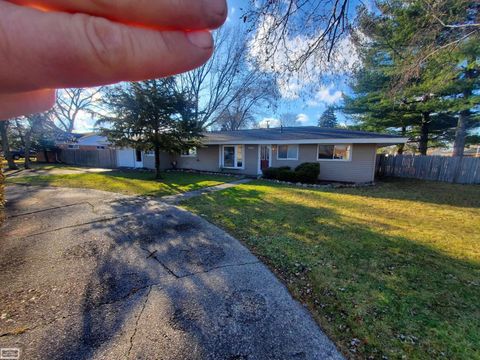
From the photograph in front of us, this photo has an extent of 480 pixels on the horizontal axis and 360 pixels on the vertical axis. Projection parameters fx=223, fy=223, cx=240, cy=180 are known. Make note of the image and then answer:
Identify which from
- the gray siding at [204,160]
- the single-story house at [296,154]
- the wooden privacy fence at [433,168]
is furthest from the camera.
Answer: the gray siding at [204,160]

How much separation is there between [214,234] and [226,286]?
1.85 meters

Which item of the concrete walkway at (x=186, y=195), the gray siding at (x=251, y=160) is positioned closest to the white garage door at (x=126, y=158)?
the gray siding at (x=251, y=160)

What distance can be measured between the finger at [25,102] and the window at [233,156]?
604 inches

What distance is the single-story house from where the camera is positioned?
1206 cm

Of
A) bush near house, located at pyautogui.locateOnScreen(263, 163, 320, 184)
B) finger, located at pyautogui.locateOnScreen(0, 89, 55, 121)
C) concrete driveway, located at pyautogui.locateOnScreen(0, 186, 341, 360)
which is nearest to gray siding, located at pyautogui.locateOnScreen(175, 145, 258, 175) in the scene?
bush near house, located at pyautogui.locateOnScreen(263, 163, 320, 184)

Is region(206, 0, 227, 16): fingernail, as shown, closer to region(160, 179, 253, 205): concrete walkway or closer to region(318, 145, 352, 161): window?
region(160, 179, 253, 205): concrete walkway

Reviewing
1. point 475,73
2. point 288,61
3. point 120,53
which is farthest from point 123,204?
point 475,73

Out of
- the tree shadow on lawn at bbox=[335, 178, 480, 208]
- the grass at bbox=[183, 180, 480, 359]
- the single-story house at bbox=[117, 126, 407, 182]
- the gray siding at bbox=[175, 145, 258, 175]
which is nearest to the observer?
the grass at bbox=[183, 180, 480, 359]

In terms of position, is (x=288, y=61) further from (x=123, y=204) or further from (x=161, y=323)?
(x=123, y=204)

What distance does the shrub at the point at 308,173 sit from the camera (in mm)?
11922

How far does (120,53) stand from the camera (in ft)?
1.64

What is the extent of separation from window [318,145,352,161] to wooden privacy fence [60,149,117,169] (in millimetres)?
18382

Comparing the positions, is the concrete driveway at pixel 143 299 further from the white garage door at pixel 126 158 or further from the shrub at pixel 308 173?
the white garage door at pixel 126 158

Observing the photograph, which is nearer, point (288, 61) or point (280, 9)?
point (280, 9)
